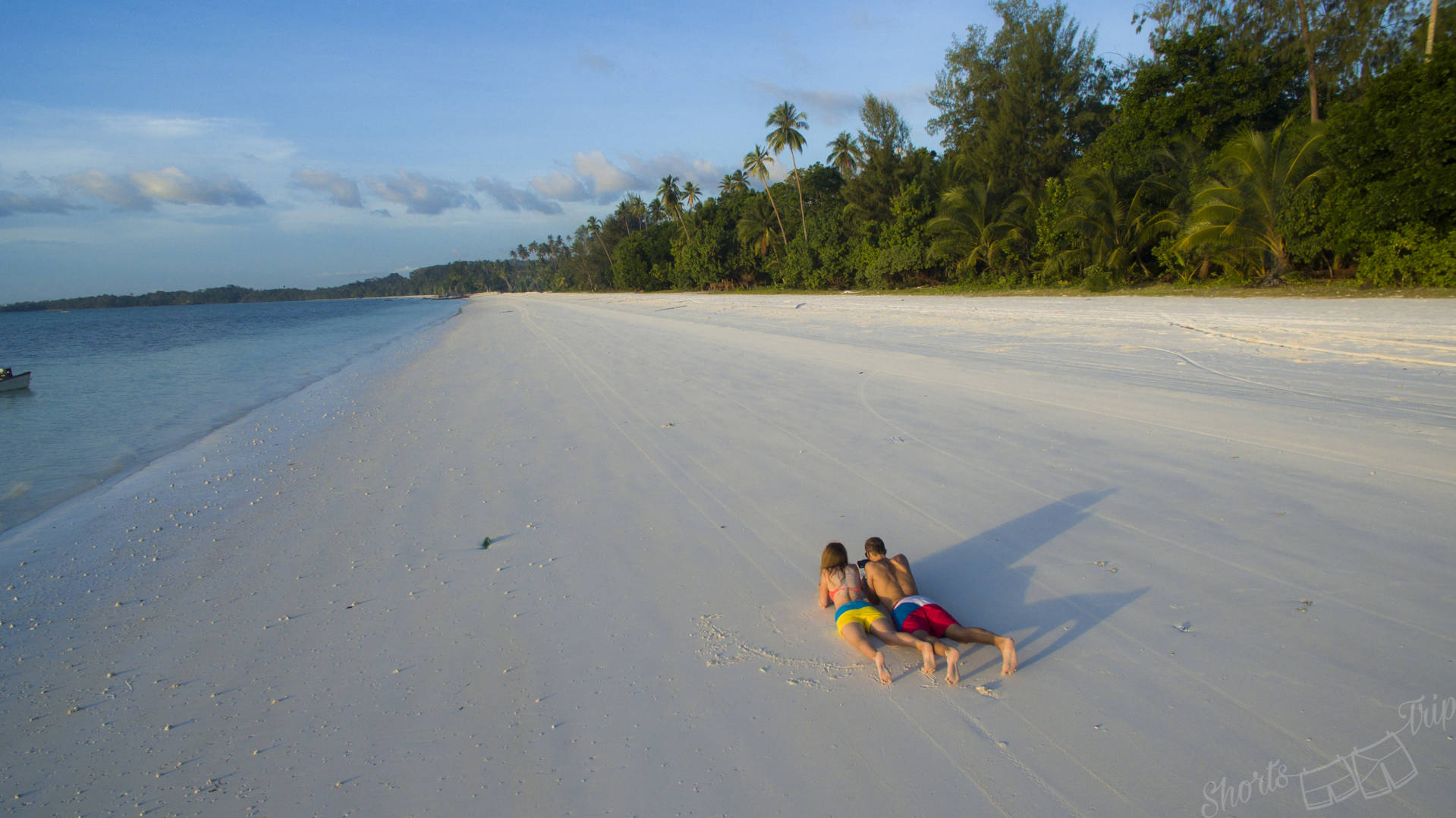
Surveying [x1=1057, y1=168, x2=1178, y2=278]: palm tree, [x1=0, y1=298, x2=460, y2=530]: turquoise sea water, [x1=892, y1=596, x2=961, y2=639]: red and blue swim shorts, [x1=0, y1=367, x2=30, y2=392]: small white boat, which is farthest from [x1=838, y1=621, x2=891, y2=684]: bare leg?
[x1=0, y1=367, x2=30, y2=392]: small white boat

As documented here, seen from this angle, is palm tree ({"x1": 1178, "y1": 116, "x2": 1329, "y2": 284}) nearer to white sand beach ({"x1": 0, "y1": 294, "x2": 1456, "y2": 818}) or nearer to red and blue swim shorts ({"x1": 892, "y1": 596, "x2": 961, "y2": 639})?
white sand beach ({"x1": 0, "y1": 294, "x2": 1456, "y2": 818})

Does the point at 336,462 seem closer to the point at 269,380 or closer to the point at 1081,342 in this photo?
the point at 1081,342

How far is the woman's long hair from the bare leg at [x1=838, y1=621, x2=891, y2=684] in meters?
0.39

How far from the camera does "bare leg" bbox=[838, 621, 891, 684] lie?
295 centimetres

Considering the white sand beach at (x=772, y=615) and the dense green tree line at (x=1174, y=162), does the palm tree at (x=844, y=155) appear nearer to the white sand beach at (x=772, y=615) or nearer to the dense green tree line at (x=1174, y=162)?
the dense green tree line at (x=1174, y=162)

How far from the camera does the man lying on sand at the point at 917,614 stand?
2.96m

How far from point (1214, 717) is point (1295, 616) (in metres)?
1.01

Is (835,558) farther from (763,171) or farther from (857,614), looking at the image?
(763,171)

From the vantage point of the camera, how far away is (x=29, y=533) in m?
6.11

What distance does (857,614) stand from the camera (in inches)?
129

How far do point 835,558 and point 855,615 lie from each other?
1.30ft

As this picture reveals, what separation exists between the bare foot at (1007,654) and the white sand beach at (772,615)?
5 centimetres

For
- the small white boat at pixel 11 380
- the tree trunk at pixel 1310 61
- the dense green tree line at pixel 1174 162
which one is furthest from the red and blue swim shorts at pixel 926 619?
the small white boat at pixel 11 380

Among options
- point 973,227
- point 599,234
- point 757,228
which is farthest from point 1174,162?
point 599,234
